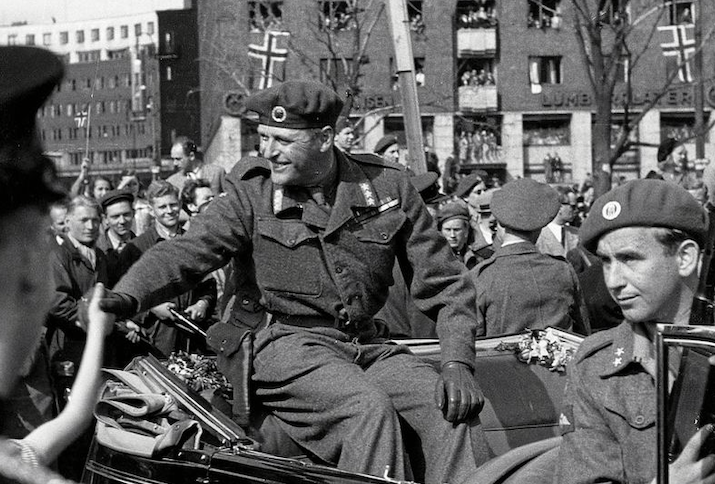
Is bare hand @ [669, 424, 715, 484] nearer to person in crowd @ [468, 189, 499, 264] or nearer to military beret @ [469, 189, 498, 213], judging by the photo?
person in crowd @ [468, 189, 499, 264]

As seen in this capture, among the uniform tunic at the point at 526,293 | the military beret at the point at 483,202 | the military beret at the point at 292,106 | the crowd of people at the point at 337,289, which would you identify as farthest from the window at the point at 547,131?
the military beret at the point at 292,106

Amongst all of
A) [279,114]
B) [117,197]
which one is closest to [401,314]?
[279,114]

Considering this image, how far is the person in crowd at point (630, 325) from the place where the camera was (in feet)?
12.2

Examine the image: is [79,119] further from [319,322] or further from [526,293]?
[526,293]

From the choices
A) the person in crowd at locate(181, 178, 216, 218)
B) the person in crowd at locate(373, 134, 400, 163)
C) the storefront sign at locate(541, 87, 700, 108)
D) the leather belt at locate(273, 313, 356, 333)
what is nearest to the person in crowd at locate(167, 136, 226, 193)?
the person in crowd at locate(181, 178, 216, 218)

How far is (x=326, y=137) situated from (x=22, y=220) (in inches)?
156

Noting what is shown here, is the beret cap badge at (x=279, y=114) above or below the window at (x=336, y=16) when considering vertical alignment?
below

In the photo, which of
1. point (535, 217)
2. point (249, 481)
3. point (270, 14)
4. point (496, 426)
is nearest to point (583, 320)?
point (535, 217)

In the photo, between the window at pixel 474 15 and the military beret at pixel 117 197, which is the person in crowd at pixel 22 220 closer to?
the military beret at pixel 117 197

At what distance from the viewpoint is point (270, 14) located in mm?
48156

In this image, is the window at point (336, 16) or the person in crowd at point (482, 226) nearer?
the person in crowd at point (482, 226)

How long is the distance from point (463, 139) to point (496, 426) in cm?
4723

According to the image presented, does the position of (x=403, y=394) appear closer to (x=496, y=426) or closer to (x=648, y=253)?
(x=496, y=426)

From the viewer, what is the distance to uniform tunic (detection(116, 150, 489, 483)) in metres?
5.30
